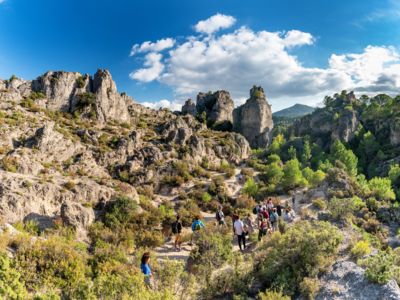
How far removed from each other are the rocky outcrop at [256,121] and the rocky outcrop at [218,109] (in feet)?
11.4

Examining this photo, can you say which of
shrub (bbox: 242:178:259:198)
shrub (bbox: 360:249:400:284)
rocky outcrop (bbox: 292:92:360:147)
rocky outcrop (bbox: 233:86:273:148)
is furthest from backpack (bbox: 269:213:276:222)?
rocky outcrop (bbox: 292:92:360:147)

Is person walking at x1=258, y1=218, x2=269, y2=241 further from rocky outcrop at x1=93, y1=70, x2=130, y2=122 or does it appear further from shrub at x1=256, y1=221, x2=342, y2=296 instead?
rocky outcrop at x1=93, y1=70, x2=130, y2=122

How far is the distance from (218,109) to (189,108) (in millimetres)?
10162

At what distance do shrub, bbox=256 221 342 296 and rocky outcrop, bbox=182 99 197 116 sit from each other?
63.4 m

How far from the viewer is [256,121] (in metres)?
69.7

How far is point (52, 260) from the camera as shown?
10422 millimetres

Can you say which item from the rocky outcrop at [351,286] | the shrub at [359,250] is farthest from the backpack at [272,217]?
the rocky outcrop at [351,286]

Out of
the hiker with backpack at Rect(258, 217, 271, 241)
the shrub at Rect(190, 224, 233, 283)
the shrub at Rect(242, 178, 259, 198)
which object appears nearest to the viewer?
the shrub at Rect(190, 224, 233, 283)

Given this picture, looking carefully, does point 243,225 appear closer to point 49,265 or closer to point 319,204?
point 49,265

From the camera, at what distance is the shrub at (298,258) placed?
1068 cm

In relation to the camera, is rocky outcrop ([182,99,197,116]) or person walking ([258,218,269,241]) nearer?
person walking ([258,218,269,241])

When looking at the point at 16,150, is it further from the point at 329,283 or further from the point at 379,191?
the point at 379,191

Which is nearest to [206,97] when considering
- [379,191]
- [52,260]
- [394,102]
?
[379,191]

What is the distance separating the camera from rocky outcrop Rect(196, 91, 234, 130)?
67463 millimetres
